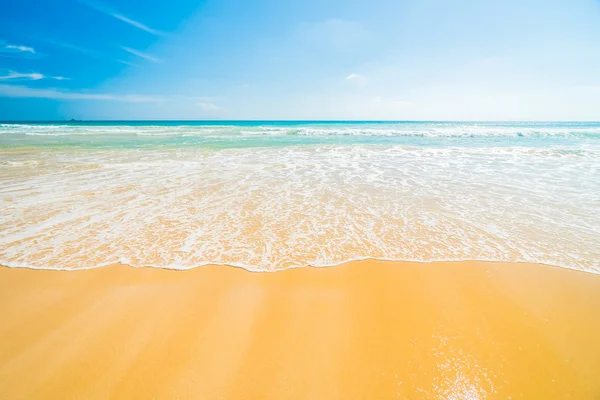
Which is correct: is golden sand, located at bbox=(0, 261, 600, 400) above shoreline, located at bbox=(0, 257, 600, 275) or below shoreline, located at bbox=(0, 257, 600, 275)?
below

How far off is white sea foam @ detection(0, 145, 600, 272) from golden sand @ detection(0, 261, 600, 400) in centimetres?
41

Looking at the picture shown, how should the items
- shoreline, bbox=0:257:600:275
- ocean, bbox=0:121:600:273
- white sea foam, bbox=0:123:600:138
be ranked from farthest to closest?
1. white sea foam, bbox=0:123:600:138
2. ocean, bbox=0:121:600:273
3. shoreline, bbox=0:257:600:275

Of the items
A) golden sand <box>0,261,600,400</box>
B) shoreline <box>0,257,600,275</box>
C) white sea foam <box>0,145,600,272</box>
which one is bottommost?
golden sand <box>0,261,600,400</box>

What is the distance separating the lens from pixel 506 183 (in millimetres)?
7891

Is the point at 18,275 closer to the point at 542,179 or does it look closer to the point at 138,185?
the point at 138,185

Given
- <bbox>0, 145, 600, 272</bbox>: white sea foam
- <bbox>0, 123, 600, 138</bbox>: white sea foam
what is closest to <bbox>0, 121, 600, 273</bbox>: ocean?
<bbox>0, 145, 600, 272</bbox>: white sea foam

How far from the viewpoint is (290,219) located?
511cm

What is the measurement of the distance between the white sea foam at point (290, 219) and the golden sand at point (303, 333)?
415 mm

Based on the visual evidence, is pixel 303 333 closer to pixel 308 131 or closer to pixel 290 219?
pixel 290 219

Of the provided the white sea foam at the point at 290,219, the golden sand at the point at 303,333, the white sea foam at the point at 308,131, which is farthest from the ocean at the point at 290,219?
the white sea foam at the point at 308,131

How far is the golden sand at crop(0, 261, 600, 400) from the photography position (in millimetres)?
1996

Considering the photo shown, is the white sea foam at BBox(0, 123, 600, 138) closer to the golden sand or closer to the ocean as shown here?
the ocean

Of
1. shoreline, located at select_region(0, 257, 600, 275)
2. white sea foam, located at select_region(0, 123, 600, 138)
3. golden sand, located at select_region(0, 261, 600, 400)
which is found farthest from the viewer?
white sea foam, located at select_region(0, 123, 600, 138)

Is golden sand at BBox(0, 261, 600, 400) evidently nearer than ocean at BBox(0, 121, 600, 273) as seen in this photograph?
Yes
